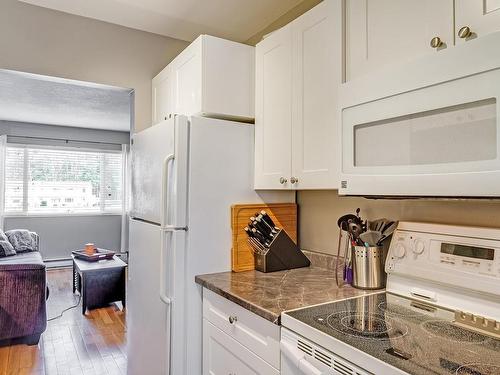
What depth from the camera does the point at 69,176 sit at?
20.5 ft

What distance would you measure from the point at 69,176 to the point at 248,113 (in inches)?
205

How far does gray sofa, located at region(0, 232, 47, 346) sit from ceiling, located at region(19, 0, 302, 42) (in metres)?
2.10

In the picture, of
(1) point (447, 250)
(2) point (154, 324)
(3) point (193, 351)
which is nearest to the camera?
(1) point (447, 250)

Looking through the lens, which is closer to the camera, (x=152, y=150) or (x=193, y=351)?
(x=193, y=351)

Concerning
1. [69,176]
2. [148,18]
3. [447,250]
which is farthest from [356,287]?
[69,176]

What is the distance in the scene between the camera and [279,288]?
1.61 meters

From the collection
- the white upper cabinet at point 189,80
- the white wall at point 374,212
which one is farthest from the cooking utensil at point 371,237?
the white upper cabinet at point 189,80

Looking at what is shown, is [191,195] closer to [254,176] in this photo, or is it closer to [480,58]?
[254,176]

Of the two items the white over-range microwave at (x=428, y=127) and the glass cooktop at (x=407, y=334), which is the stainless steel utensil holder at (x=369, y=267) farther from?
the white over-range microwave at (x=428, y=127)

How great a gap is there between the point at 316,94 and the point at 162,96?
1.23 metres

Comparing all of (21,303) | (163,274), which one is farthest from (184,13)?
(21,303)

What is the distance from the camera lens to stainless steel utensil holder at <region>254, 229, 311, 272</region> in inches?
74.8

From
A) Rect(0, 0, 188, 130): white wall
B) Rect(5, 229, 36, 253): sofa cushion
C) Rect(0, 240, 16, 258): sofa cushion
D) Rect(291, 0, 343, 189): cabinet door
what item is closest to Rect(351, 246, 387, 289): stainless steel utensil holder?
Rect(291, 0, 343, 189): cabinet door

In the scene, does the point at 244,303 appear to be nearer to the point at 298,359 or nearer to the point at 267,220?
the point at 298,359
